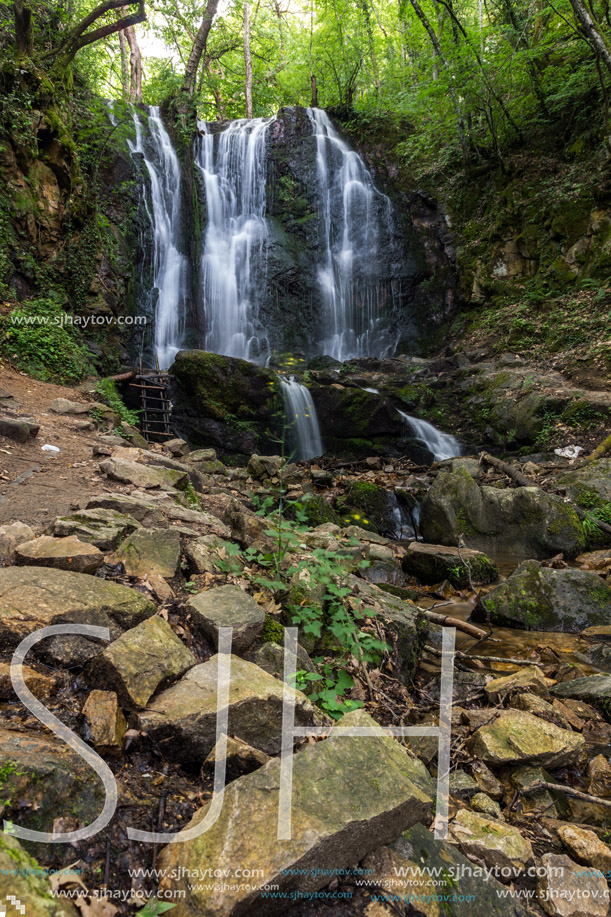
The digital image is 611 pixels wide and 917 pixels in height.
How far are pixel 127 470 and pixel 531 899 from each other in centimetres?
382

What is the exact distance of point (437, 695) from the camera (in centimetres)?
300

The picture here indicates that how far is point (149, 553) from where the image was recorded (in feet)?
8.17

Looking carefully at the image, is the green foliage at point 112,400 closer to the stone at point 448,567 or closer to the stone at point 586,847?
the stone at point 448,567

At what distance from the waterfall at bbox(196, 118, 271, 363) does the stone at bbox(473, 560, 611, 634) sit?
11420 mm

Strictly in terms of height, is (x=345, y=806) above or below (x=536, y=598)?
above

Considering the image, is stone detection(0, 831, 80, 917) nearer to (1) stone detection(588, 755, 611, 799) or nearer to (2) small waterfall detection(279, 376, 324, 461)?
(1) stone detection(588, 755, 611, 799)

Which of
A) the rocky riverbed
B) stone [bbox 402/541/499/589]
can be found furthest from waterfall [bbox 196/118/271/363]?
the rocky riverbed

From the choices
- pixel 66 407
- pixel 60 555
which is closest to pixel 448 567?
pixel 60 555

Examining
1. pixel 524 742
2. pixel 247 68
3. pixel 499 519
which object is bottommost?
pixel 499 519

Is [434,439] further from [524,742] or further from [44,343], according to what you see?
[524,742]

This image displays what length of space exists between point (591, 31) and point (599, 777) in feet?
40.9

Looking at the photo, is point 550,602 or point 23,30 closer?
point 550,602

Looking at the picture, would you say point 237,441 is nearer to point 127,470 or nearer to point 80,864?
point 127,470

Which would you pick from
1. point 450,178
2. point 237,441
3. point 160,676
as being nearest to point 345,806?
point 160,676
